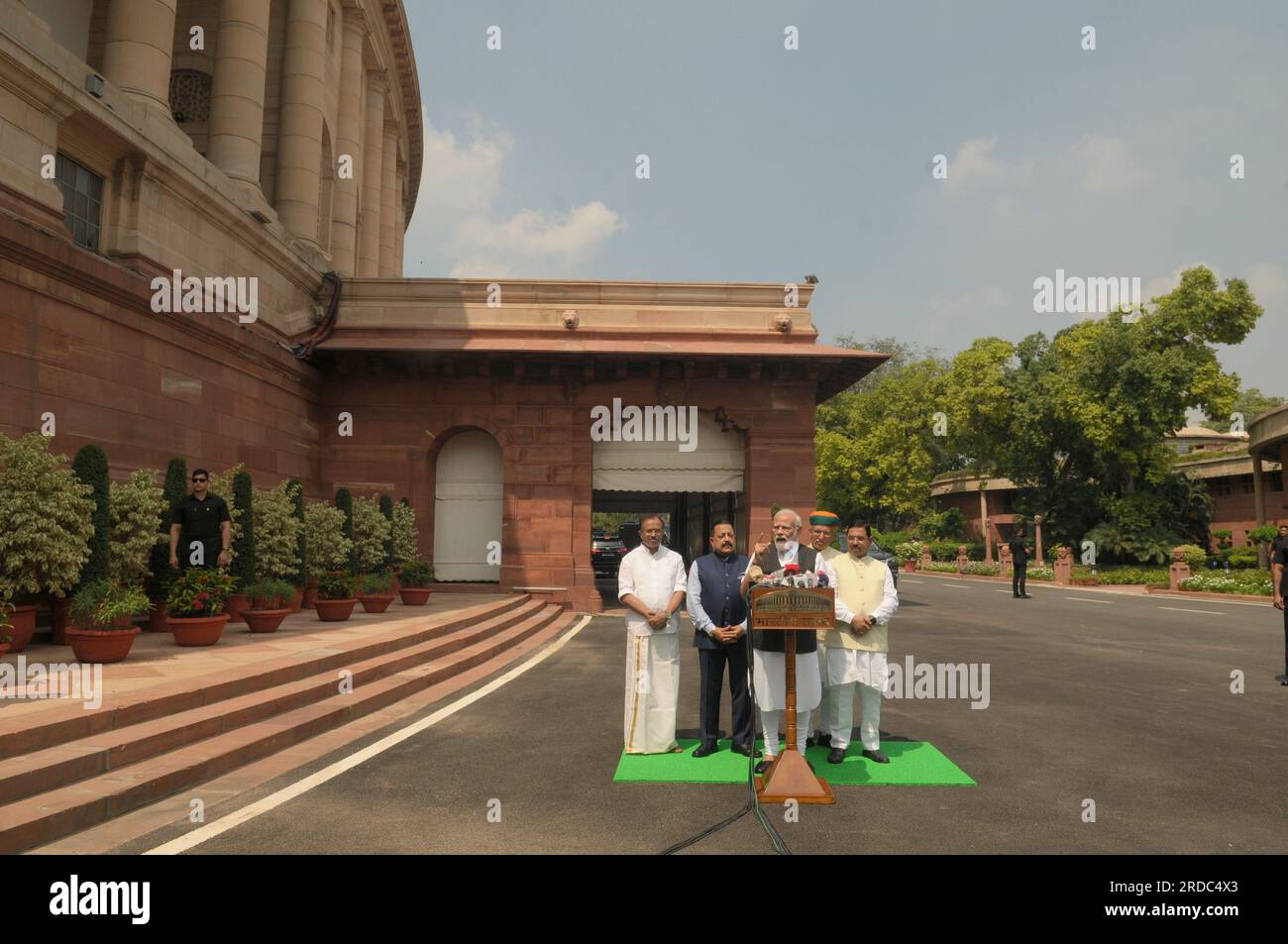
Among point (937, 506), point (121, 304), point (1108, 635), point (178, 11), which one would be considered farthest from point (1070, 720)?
point (937, 506)

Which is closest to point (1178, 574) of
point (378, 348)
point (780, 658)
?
point (378, 348)

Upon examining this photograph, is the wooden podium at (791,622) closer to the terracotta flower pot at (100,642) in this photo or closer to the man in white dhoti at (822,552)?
the man in white dhoti at (822,552)

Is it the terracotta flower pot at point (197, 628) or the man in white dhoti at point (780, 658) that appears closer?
the man in white dhoti at point (780, 658)

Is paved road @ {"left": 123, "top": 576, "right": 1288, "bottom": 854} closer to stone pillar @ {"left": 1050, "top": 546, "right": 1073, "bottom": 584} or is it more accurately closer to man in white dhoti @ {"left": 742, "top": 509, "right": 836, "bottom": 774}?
man in white dhoti @ {"left": 742, "top": 509, "right": 836, "bottom": 774}

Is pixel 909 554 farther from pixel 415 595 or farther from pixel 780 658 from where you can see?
pixel 780 658

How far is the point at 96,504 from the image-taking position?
366 inches

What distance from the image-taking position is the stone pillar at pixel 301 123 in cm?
2186

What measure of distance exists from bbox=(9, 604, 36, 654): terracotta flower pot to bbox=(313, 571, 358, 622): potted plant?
15.0 ft

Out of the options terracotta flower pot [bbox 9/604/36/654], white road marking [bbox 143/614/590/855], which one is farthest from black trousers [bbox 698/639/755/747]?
terracotta flower pot [bbox 9/604/36/654]

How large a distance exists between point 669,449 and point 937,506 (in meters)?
51.6

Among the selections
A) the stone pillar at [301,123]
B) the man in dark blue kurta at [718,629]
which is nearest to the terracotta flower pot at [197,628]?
the man in dark blue kurta at [718,629]

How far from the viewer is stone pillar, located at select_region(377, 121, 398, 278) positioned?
34.2m

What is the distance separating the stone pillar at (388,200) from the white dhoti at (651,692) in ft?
99.8
